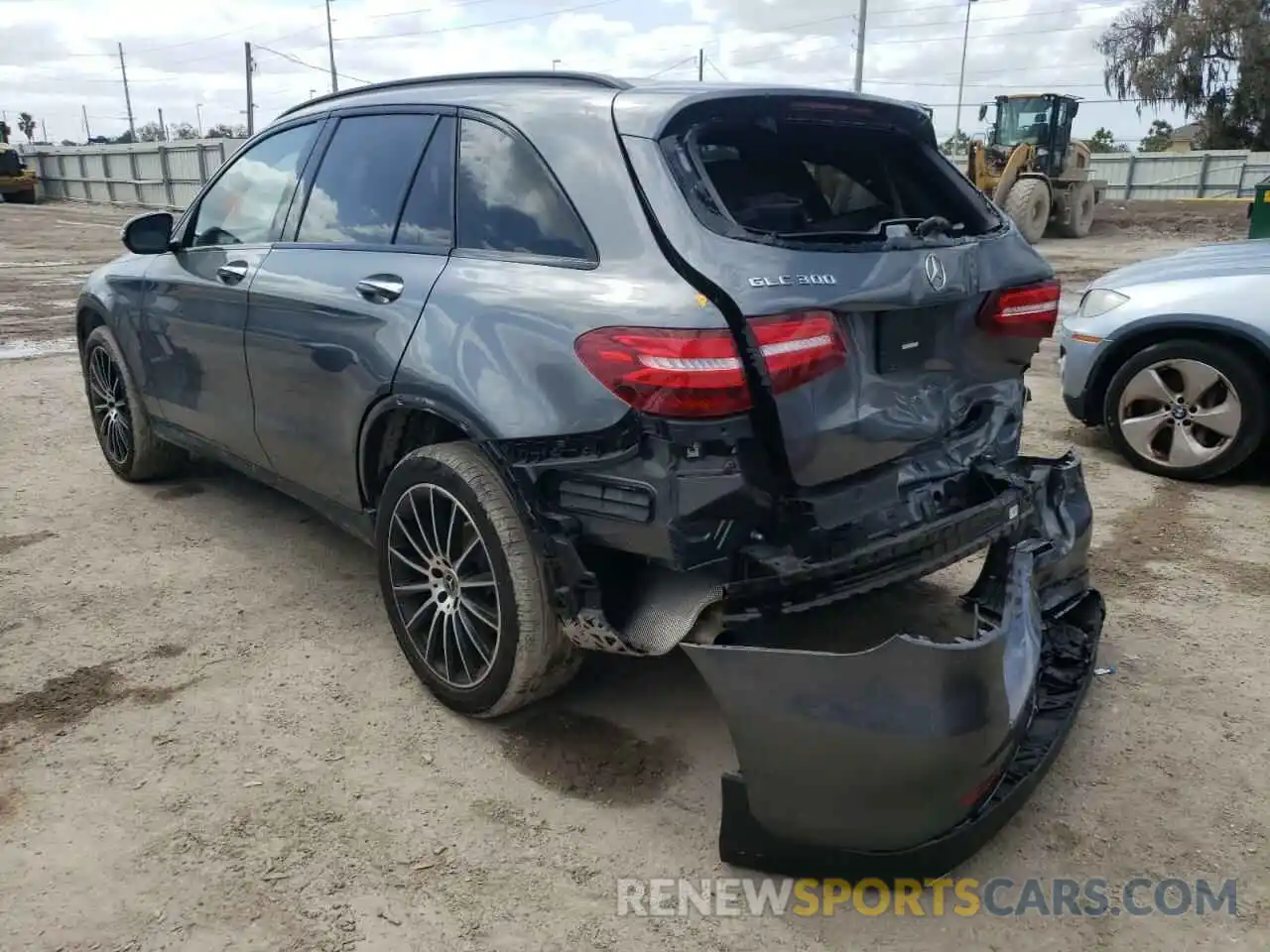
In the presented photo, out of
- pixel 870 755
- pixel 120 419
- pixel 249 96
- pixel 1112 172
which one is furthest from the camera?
pixel 249 96

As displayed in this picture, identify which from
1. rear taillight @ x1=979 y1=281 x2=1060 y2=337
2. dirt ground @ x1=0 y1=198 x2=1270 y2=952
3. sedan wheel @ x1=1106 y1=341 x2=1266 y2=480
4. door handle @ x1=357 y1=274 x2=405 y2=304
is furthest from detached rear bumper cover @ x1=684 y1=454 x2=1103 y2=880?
sedan wheel @ x1=1106 y1=341 x2=1266 y2=480

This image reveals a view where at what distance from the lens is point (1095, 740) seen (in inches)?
115

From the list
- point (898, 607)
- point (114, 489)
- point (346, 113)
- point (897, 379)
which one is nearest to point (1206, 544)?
point (898, 607)

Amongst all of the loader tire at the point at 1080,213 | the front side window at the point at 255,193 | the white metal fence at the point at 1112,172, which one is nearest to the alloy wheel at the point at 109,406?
the front side window at the point at 255,193

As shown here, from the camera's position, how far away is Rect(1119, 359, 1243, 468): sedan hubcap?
4.93m

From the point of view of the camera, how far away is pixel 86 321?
16.8 ft

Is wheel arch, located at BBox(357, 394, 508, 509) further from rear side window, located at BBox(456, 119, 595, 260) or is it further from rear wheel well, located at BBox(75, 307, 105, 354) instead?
rear wheel well, located at BBox(75, 307, 105, 354)

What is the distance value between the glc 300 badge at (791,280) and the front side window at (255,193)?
214 cm

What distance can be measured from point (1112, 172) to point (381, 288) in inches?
1469

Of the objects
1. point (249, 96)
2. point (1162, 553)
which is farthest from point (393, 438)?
point (249, 96)

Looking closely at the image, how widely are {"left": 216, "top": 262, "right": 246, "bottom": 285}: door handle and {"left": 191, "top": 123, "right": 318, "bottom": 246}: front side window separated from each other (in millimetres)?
110

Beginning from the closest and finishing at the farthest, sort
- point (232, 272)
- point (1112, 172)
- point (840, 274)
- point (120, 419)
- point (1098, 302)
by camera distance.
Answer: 1. point (840, 274)
2. point (232, 272)
3. point (120, 419)
4. point (1098, 302)
5. point (1112, 172)

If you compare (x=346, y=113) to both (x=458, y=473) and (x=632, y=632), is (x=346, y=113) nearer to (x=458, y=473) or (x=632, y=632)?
(x=458, y=473)

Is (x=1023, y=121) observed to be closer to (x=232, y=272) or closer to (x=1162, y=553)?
(x=1162, y=553)
